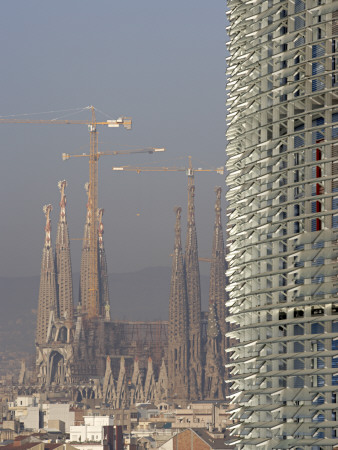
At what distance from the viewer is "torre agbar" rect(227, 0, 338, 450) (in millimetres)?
27109

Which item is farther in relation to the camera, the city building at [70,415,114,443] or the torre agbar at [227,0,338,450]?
the city building at [70,415,114,443]

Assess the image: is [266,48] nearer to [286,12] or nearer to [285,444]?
[286,12]

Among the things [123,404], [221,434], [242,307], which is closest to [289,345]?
[242,307]

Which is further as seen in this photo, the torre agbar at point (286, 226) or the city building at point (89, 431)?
the city building at point (89, 431)

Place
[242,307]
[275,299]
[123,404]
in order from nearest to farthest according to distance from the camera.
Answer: [275,299] → [242,307] → [123,404]

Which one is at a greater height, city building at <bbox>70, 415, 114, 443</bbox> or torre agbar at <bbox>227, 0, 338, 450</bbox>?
torre agbar at <bbox>227, 0, 338, 450</bbox>

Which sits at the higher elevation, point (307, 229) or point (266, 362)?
point (307, 229)

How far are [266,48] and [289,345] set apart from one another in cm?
697

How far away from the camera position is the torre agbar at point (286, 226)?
1067 inches

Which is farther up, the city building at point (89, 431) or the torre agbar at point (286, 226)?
the torre agbar at point (286, 226)

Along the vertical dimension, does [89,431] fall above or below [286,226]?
below

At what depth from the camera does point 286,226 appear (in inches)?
1155

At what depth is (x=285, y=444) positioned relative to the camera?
27.9 meters

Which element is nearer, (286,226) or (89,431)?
(286,226)
